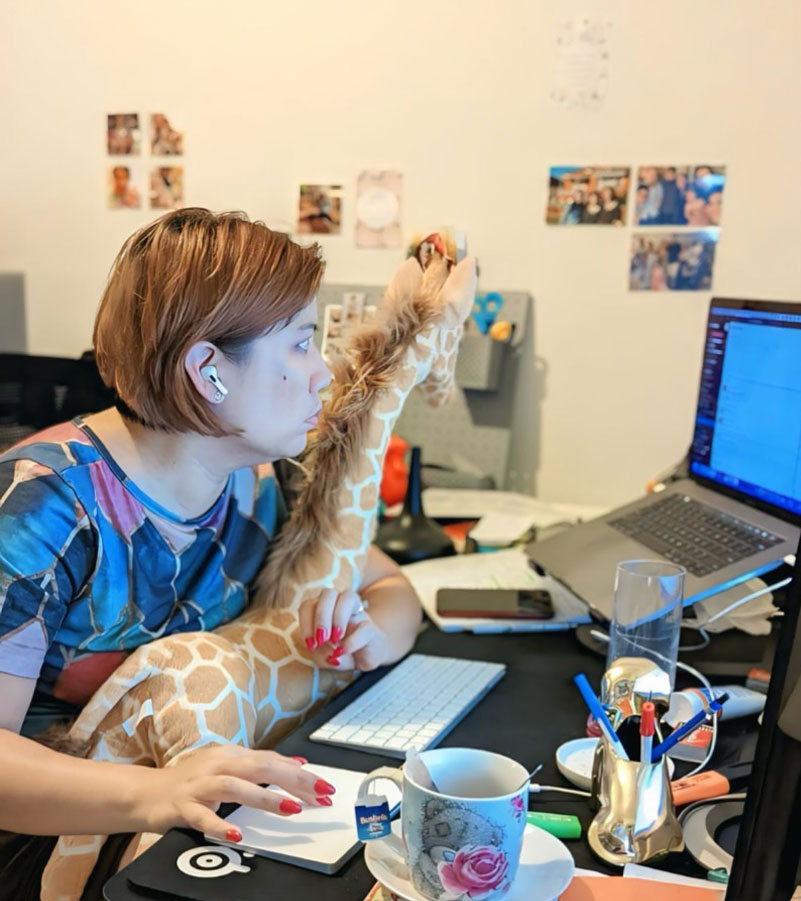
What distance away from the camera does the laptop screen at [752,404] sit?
3.58 feet

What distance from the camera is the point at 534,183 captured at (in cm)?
190

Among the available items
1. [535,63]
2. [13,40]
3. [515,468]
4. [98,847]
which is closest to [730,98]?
[535,63]

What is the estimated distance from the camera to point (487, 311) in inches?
76.1

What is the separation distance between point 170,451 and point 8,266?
132 centimetres

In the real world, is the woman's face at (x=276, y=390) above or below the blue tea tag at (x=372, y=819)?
above

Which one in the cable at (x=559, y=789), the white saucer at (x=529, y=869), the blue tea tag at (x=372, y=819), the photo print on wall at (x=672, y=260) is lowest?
the cable at (x=559, y=789)

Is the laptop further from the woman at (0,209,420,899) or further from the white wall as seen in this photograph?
the white wall

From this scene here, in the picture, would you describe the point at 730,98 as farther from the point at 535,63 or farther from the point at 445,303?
the point at 445,303

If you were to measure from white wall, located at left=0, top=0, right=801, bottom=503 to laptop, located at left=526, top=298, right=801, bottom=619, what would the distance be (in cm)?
55

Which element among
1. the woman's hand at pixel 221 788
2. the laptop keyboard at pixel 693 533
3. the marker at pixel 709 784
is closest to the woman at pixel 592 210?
the laptop keyboard at pixel 693 533

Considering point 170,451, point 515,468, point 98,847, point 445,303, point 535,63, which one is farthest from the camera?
point 515,468

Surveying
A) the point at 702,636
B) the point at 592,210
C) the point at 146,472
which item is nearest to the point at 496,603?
the point at 702,636

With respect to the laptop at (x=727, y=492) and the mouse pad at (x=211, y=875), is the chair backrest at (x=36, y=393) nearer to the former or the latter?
the laptop at (x=727, y=492)

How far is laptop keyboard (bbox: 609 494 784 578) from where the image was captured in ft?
3.59
